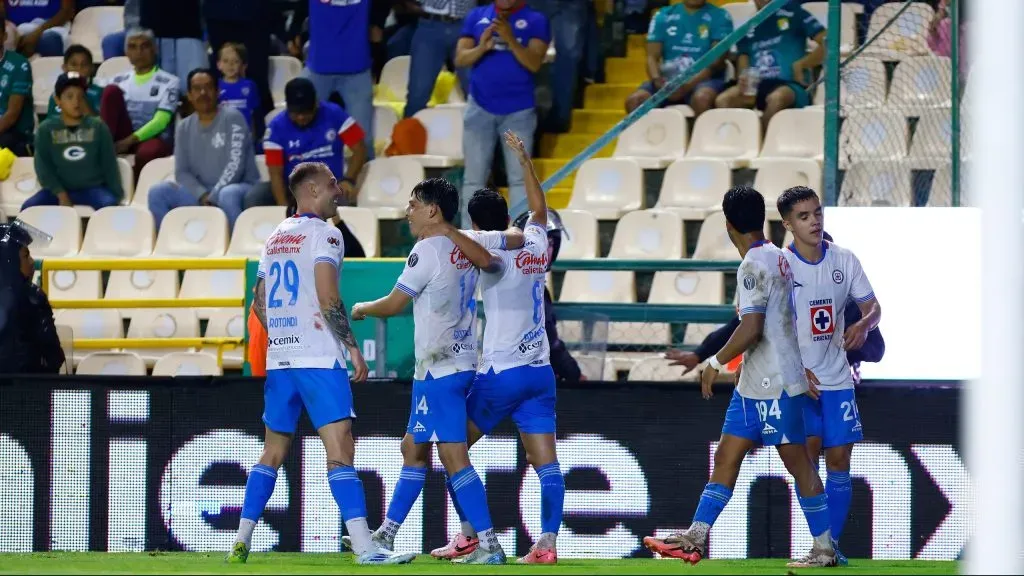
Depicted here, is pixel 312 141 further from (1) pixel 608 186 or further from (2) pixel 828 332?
(2) pixel 828 332

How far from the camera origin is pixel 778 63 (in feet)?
45.5

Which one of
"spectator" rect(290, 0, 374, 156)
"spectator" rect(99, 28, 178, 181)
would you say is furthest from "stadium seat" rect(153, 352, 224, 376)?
A: "spectator" rect(99, 28, 178, 181)

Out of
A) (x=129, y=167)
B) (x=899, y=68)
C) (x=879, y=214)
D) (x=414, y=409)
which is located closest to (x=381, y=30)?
(x=129, y=167)

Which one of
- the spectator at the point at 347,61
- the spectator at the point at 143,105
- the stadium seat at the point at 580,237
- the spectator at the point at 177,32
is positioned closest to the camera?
the stadium seat at the point at 580,237

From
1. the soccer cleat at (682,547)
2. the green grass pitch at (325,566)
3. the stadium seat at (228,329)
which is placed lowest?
the green grass pitch at (325,566)

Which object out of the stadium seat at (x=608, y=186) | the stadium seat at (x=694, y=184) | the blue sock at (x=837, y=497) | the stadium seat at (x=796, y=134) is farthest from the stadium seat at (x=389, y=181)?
the blue sock at (x=837, y=497)

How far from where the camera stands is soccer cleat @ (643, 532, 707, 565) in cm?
816

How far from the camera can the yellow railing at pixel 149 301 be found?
12.8 metres

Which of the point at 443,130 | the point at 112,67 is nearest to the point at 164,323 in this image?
the point at 443,130

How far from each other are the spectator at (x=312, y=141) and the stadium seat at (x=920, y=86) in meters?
4.75

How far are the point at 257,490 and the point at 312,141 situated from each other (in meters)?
6.16

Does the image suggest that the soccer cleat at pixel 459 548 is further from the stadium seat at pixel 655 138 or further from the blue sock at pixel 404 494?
the stadium seat at pixel 655 138

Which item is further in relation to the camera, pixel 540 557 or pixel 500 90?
pixel 500 90

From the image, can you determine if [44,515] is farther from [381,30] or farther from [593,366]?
[381,30]
